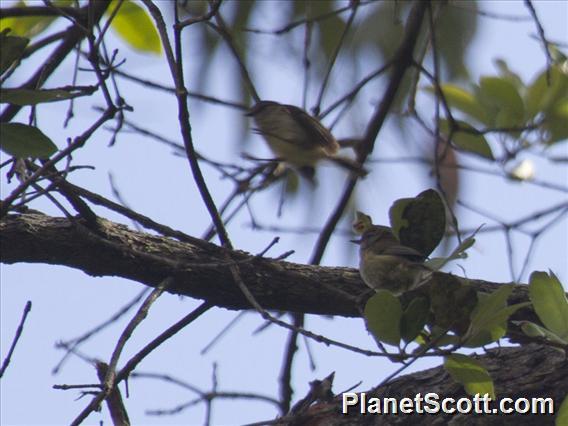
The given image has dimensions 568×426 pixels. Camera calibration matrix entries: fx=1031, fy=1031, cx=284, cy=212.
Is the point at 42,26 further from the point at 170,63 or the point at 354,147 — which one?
the point at 354,147

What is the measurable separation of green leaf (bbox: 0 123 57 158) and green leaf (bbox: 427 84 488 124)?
173cm

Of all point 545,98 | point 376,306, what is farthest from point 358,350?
point 545,98

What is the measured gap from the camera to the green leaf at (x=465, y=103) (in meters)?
3.52

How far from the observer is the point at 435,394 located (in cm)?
281

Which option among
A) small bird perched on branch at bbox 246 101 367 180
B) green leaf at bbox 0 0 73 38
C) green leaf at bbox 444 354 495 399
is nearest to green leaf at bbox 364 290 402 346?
green leaf at bbox 444 354 495 399

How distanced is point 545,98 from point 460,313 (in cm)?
141

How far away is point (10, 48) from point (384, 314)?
3.15 feet

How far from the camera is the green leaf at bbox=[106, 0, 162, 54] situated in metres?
3.80

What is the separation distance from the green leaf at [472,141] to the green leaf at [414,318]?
130 cm

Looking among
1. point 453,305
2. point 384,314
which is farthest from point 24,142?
point 453,305

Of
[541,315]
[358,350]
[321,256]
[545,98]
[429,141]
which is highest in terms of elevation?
[429,141]

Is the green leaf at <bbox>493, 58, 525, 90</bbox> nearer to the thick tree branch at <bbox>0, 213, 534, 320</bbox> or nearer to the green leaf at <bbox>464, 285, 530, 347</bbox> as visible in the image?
the thick tree branch at <bbox>0, 213, 534, 320</bbox>

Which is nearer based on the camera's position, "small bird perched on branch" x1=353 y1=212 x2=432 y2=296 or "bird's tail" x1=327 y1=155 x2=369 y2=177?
"small bird perched on branch" x1=353 y1=212 x2=432 y2=296

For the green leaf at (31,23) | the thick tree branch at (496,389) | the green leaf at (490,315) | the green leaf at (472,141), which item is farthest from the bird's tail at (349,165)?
the green leaf at (490,315)
